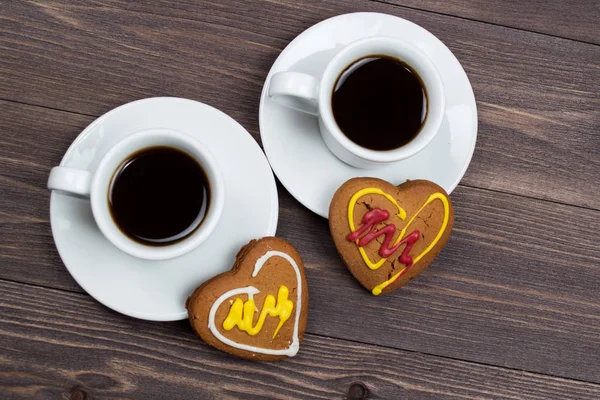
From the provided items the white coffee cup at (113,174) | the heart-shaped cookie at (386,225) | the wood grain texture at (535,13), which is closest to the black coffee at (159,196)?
the white coffee cup at (113,174)

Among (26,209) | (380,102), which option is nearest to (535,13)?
(380,102)

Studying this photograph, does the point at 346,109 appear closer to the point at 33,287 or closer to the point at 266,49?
the point at 266,49

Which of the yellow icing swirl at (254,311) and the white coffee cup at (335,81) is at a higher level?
the white coffee cup at (335,81)

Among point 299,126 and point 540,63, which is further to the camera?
point 540,63

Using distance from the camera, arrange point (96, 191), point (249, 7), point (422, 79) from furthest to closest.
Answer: point (249, 7) < point (422, 79) < point (96, 191)

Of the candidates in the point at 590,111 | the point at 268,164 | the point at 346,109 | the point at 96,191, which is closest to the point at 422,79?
the point at 346,109

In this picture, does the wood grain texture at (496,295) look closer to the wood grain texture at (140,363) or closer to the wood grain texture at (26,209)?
the wood grain texture at (140,363)
